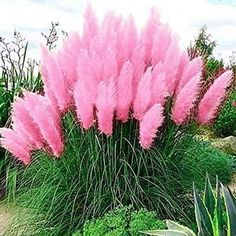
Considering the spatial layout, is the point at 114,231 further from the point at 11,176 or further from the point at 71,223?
the point at 11,176

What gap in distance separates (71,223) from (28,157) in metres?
0.63

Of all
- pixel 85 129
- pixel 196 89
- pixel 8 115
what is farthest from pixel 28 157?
pixel 8 115

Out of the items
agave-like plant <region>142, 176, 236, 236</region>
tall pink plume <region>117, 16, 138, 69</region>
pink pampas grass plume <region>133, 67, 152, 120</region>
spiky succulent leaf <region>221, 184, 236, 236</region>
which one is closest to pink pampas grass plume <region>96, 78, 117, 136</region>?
pink pampas grass plume <region>133, 67, 152, 120</region>

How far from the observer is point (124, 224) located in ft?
13.6

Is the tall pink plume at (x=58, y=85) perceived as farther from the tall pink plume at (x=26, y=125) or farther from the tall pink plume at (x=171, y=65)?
the tall pink plume at (x=171, y=65)

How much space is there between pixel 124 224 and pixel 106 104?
0.79m

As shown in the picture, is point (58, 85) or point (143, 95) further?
point (58, 85)

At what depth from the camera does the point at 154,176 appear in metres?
4.73

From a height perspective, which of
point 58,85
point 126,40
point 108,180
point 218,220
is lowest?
point 218,220

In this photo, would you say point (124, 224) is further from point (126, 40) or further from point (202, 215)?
point (126, 40)

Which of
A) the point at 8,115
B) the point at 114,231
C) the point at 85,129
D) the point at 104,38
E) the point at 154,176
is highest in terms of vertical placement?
the point at 8,115

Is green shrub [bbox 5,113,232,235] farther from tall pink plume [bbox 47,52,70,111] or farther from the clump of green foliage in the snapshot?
the clump of green foliage

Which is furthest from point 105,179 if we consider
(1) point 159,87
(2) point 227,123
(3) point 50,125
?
(2) point 227,123

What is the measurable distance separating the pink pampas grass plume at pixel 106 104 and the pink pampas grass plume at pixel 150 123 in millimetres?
216
